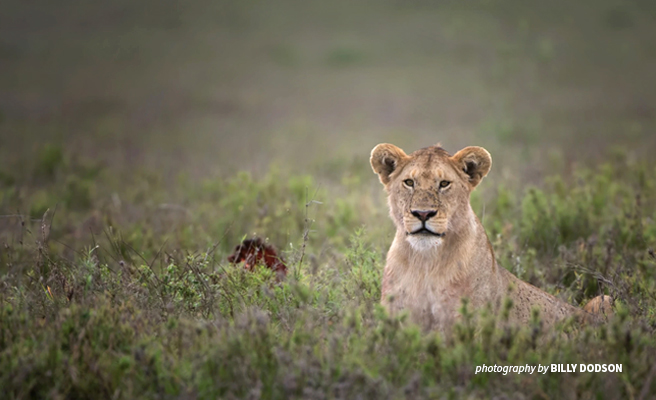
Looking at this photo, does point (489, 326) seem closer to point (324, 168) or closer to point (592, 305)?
point (592, 305)

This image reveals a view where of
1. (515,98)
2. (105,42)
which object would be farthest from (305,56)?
(515,98)

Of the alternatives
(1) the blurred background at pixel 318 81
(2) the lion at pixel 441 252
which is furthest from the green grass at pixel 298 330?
(1) the blurred background at pixel 318 81

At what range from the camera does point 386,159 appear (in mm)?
4793

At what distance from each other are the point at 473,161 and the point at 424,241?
76cm

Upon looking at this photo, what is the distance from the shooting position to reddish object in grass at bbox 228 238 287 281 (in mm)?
5434

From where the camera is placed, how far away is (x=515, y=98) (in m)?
29.0

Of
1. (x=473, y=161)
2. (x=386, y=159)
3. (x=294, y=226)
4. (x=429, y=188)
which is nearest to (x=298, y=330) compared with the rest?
(x=429, y=188)

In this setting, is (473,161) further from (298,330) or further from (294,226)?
(294,226)

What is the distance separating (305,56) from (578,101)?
77.9ft

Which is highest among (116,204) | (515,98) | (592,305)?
(515,98)

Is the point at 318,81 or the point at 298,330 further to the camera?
the point at 318,81

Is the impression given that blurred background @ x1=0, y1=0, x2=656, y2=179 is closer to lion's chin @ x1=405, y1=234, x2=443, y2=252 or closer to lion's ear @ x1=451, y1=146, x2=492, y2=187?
lion's ear @ x1=451, y1=146, x2=492, y2=187

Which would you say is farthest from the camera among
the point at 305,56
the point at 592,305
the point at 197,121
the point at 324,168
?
the point at 305,56

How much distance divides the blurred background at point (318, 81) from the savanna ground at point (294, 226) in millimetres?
220
